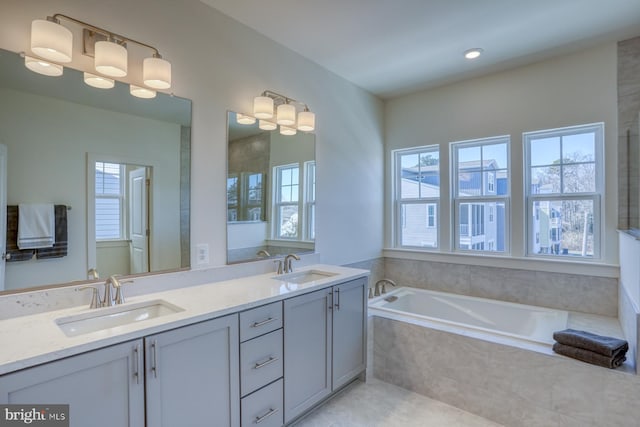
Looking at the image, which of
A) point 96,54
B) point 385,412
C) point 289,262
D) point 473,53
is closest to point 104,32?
point 96,54

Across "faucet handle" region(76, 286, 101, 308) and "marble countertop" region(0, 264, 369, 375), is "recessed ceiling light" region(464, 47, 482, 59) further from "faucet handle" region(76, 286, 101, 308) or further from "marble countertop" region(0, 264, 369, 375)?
"faucet handle" region(76, 286, 101, 308)

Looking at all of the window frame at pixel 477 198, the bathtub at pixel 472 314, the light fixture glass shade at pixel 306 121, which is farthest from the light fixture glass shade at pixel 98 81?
the window frame at pixel 477 198

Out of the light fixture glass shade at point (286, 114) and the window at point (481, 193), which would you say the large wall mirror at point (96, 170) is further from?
the window at point (481, 193)

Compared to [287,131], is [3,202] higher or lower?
lower

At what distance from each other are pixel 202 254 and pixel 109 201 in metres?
0.63

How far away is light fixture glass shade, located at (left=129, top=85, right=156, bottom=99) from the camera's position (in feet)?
6.05

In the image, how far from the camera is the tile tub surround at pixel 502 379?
1.83 metres

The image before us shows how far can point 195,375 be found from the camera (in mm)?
1476

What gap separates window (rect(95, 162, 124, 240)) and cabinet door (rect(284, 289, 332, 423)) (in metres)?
1.03

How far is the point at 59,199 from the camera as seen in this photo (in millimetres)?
1620

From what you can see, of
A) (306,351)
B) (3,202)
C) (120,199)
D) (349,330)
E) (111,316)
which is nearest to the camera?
(3,202)

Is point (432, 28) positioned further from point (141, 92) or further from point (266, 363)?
point (266, 363)

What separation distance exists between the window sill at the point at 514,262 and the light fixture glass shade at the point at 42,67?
3.32m

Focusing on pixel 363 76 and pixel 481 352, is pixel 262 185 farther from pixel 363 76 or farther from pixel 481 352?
pixel 481 352
